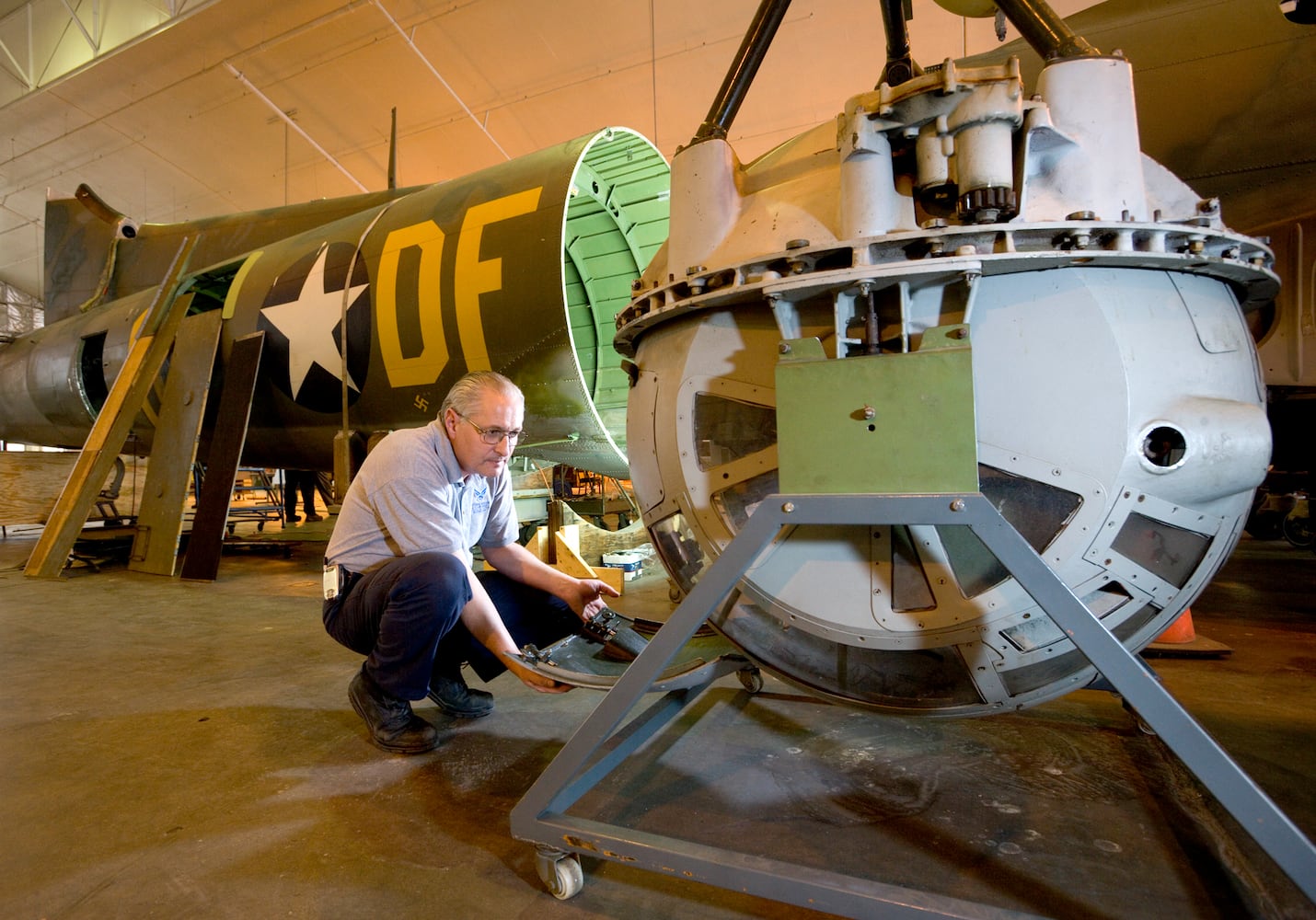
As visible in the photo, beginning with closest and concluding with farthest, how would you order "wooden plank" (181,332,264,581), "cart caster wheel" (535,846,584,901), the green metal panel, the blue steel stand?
the blue steel stand, the green metal panel, "cart caster wheel" (535,846,584,901), "wooden plank" (181,332,264,581)

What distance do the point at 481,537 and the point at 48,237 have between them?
313 inches

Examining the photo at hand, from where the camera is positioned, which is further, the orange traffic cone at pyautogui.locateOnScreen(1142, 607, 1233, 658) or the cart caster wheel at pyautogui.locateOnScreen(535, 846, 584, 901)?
the orange traffic cone at pyautogui.locateOnScreen(1142, 607, 1233, 658)

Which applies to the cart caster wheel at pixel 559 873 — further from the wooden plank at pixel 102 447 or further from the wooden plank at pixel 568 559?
the wooden plank at pixel 102 447

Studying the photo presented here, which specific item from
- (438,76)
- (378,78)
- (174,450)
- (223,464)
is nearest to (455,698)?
(223,464)

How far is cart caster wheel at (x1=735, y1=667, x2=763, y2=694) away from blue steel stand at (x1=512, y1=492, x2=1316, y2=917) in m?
0.93

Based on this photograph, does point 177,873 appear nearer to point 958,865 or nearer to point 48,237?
point 958,865

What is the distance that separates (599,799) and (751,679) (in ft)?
2.51

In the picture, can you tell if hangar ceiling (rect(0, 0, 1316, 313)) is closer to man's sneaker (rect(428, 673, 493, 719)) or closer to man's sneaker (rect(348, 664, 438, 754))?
man's sneaker (rect(428, 673, 493, 719))

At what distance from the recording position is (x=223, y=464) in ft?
13.9

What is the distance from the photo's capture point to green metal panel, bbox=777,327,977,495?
933 mm

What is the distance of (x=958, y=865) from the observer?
117 centimetres

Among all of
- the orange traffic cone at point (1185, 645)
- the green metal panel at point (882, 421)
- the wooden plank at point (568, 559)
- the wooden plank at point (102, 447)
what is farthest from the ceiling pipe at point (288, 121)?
the orange traffic cone at point (1185, 645)

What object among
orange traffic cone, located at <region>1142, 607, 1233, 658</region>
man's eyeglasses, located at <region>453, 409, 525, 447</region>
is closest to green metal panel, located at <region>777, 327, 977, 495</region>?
man's eyeglasses, located at <region>453, 409, 525, 447</region>

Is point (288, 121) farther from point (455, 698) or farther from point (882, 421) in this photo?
point (882, 421)
